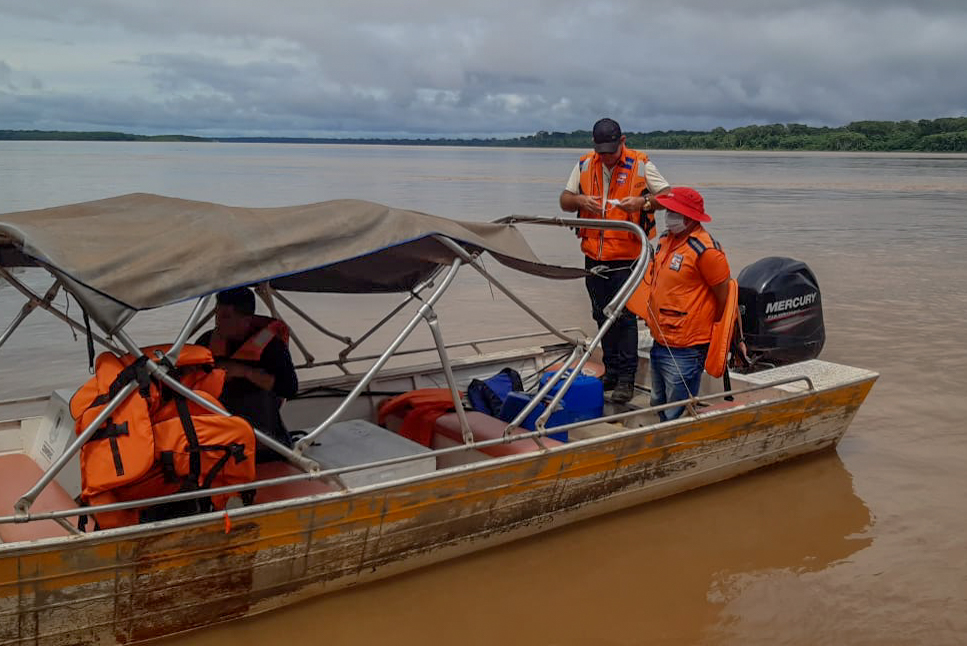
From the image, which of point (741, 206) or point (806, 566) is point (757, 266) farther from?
point (741, 206)

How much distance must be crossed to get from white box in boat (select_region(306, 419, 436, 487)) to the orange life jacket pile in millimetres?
704

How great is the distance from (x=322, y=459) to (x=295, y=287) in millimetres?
1496

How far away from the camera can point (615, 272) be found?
6.50 m

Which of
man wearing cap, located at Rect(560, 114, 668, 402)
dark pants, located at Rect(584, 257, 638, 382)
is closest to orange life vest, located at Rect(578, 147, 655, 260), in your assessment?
man wearing cap, located at Rect(560, 114, 668, 402)

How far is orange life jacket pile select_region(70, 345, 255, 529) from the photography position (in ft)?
11.8

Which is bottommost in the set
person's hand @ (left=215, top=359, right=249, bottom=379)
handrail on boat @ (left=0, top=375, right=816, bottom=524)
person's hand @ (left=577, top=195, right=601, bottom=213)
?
handrail on boat @ (left=0, top=375, right=816, bottom=524)

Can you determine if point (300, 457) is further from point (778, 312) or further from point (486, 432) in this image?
point (778, 312)

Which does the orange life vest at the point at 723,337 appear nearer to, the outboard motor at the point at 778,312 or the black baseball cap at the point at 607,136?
the black baseball cap at the point at 607,136

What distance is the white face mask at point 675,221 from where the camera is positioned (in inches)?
205

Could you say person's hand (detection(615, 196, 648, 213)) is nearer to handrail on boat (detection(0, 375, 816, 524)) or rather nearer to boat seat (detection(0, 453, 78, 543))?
handrail on boat (detection(0, 375, 816, 524))

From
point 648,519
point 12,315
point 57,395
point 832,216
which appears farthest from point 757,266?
point 832,216

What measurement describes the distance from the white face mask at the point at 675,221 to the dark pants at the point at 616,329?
1.16 m

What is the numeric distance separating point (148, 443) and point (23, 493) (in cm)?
124

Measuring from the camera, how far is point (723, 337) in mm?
5203
